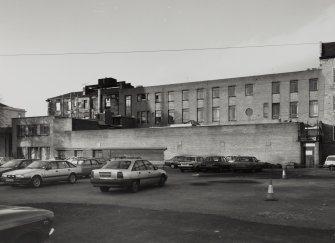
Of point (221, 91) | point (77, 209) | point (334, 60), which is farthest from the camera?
point (221, 91)

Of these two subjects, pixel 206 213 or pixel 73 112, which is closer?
pixel 206 213

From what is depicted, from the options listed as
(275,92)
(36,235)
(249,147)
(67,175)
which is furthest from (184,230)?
(275,92)

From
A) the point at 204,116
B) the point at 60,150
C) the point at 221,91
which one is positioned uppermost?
the point at 221,91

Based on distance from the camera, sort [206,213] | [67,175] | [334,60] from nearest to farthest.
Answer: [206,213], [67,175], [334,60]

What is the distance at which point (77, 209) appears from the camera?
1198 centimetres

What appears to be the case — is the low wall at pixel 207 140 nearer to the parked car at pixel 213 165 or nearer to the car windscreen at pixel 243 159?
the car windscreen at pixel 243 159

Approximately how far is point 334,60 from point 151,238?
47170mm

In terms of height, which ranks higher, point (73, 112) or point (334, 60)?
point (334, 60)

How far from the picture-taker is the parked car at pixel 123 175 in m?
15.9

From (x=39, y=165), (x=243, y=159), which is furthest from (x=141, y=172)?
(x=243, y=159)

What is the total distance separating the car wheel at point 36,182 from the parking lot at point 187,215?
6.95 feet

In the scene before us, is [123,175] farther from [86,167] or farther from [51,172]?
[86,167]

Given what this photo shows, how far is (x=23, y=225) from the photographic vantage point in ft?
19.0

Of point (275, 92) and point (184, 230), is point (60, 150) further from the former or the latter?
point (184, 230)
